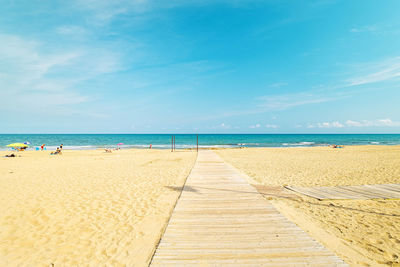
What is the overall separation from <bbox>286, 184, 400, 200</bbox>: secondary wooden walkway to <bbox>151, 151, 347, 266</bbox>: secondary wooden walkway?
2.80m

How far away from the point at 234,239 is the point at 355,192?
6553 millimetres

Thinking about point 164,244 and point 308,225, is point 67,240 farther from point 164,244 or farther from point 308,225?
point 308,225

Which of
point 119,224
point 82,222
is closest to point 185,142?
point 82,222

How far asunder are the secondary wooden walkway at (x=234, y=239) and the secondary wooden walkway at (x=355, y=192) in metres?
2.80

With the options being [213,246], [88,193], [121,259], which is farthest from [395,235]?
[88,193]

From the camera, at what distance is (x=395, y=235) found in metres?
4.24

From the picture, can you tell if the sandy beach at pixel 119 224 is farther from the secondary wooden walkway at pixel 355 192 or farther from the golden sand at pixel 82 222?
the secondary wooden walkway at pixel 355 192

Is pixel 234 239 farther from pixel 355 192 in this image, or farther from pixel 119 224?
pixel 355 192

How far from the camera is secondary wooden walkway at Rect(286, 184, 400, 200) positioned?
670 centimetres

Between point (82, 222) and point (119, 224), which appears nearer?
point (119, 224)

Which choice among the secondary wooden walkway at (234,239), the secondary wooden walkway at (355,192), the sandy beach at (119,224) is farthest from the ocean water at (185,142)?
the secondary wooden walkway at (234,239)

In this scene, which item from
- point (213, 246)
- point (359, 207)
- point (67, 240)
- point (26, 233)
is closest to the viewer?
point (213, 246)

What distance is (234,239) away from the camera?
3688mm

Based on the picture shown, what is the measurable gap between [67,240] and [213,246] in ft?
11.4
